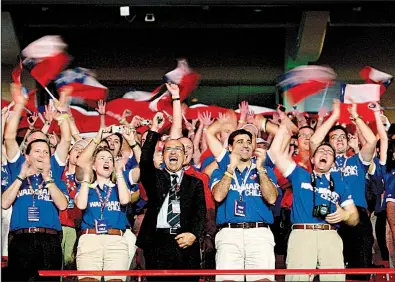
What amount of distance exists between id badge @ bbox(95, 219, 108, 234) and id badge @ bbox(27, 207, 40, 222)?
0.53 metres

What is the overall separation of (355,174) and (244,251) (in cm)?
141

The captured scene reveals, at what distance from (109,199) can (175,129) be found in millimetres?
920

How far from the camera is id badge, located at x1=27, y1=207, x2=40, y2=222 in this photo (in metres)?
7.84

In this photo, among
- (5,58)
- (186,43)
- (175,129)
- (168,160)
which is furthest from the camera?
(186,43)

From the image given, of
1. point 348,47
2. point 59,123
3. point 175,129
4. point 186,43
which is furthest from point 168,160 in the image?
point 348,47

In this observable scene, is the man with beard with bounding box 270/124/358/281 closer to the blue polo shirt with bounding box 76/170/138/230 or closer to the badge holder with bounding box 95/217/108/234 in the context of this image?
the blue polo shirt with bounding box 76/170/138/230

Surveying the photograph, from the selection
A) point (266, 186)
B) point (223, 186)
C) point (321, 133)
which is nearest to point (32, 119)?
point (223, 186)

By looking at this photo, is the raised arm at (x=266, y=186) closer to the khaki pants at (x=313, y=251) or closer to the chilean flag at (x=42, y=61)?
the khaki pants at (x=313, y=251)

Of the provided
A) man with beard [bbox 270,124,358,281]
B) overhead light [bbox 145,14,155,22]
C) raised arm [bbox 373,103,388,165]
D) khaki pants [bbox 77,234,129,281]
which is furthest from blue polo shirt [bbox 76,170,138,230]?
raised arm [bbox 373,103,388,165]

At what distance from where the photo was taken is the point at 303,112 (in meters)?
9.80

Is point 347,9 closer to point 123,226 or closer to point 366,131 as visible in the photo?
point 366,131

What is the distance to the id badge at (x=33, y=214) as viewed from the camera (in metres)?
7.84

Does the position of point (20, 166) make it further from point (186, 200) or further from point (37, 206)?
point (186, 200)

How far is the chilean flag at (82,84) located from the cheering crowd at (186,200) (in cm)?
104
